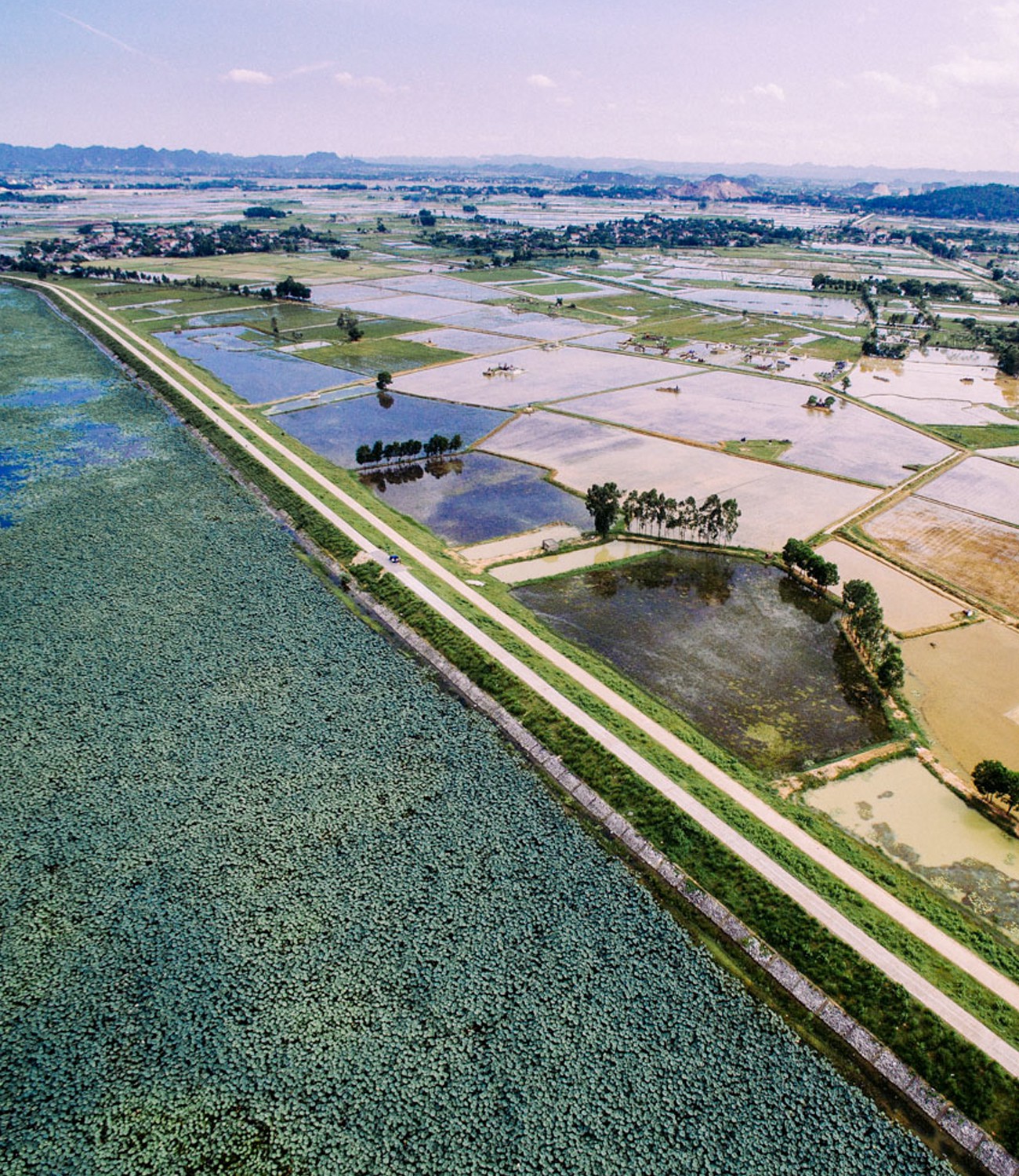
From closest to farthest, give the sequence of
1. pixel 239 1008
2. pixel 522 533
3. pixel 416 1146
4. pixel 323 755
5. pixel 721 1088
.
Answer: pixel 416 1146, pixel 721 1088, pixel 239 1008, pixel 323 755, pixel 522 533

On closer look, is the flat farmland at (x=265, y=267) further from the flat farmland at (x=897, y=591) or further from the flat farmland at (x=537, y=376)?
the flat farmland at (x=897, y=591)

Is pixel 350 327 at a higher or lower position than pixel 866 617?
higher

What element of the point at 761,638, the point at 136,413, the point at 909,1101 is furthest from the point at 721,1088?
the point at 136,413

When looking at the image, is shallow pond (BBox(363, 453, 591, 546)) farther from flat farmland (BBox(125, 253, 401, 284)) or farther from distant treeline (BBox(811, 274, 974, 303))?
distant treeline (BBox(811, 274, 974, 303))

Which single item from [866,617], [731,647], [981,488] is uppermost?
[981,488]

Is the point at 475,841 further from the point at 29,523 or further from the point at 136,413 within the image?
the point at 136,413

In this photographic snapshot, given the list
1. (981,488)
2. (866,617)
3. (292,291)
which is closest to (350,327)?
(292,291)

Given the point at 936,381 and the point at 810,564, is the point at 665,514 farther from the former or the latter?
the point at 936,381
